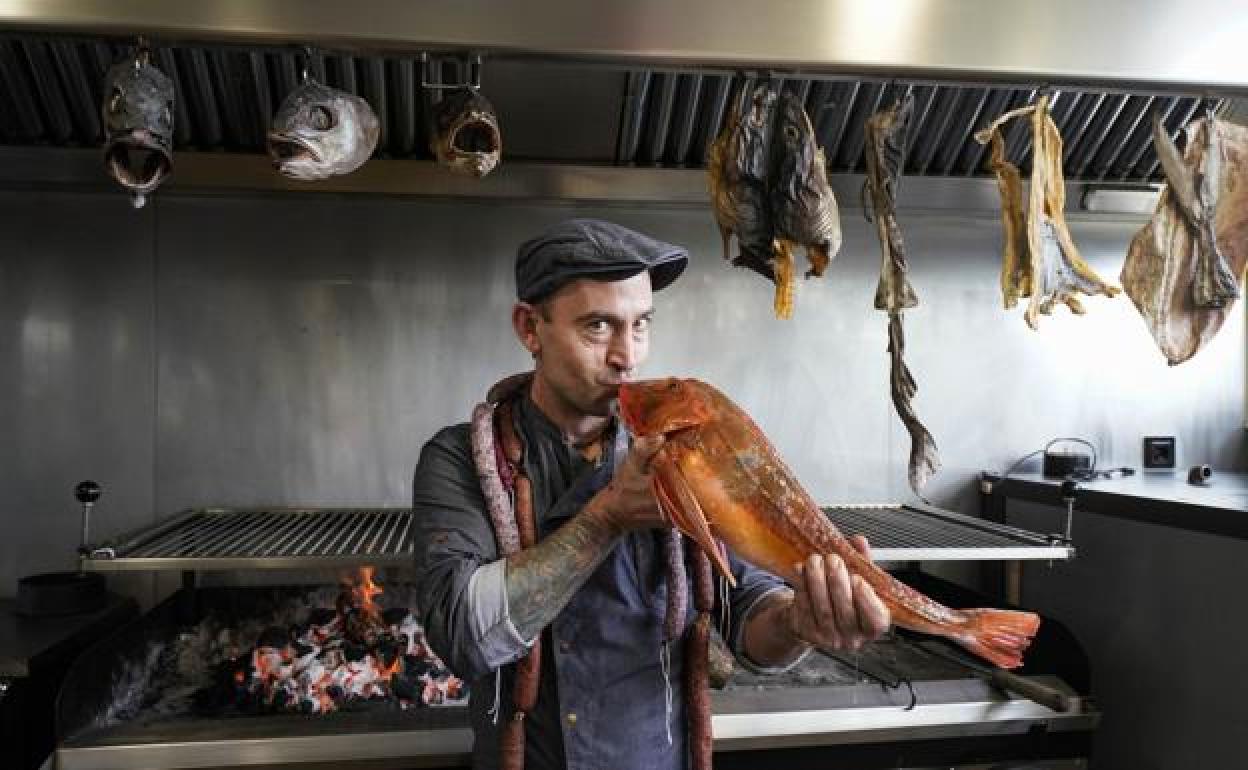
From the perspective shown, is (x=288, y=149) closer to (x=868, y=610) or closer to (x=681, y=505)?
(x=681, y=505)

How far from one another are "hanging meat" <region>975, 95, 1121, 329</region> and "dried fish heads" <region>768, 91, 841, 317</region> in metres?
0.48

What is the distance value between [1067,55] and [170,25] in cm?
230

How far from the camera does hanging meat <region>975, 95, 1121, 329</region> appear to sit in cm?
227

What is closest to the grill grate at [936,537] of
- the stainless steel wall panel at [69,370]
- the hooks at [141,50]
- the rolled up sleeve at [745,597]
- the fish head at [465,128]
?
the rolled up sleeve at [745,597]

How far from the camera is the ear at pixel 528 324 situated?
1.57 meters

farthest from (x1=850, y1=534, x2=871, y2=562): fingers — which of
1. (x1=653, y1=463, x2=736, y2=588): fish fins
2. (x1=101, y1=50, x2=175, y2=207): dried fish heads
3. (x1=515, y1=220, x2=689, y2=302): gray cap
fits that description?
(x1=101, y1=50, x2=175, y2=207): dried fish heads

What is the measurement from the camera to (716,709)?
2.30 m

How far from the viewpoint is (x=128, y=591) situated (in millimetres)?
3014

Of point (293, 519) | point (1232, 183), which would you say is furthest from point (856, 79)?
point (293, 519)

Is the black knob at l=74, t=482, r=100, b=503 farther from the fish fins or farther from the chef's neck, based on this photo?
the fish fins

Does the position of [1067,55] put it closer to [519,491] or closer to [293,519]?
[519,491]

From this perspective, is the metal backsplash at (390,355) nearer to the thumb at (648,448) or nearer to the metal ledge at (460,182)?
the metal ledge at (460,182)

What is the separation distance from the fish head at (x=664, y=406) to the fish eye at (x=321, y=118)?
43.6 inches

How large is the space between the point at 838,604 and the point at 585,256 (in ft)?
2.31
